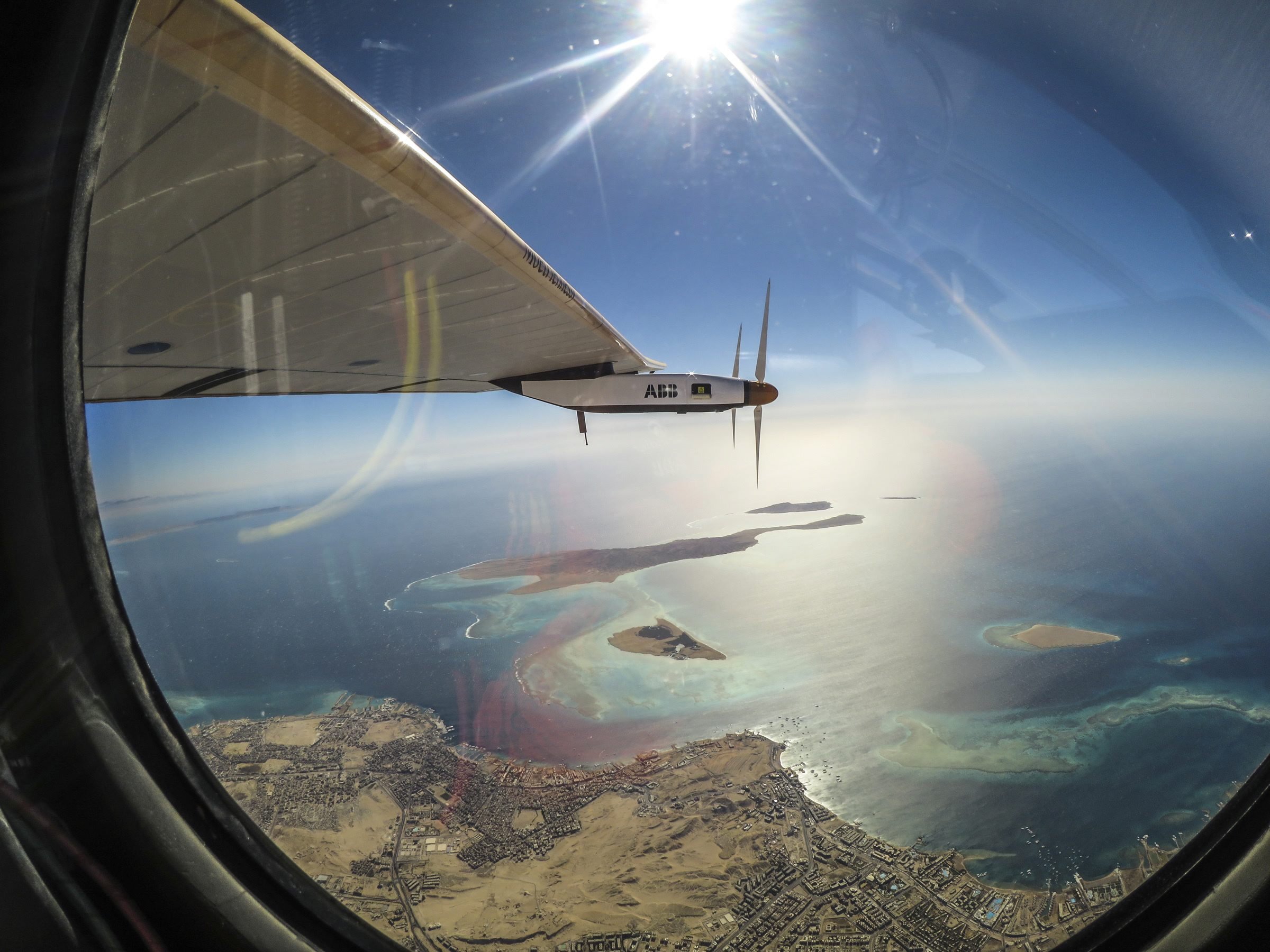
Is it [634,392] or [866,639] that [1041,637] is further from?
[634,392]

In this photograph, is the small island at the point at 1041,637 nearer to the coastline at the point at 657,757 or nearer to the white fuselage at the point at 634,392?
the coastline at the point at 657,757

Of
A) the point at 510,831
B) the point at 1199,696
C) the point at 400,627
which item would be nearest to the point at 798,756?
the point at 510,831

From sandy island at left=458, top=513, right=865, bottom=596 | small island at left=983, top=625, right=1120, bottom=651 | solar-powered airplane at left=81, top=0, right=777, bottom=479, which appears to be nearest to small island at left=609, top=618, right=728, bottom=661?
sandy island at left=458, top=513, right=865, bottom=596

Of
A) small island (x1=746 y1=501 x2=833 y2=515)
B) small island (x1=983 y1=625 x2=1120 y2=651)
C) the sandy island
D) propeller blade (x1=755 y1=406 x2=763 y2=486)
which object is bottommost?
the sandy island

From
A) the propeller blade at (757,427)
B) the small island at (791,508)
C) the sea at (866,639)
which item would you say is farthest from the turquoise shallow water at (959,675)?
the small island at (791,508)

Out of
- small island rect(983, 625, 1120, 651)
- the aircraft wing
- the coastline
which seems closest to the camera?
the aircraft wing

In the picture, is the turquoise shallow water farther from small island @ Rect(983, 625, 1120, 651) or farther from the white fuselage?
the white fuselage

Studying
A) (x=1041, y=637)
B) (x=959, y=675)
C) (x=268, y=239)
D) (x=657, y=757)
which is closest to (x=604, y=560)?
(x=657, y=757)

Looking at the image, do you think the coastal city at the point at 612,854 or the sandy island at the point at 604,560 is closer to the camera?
the coastal city at the point at 612,854

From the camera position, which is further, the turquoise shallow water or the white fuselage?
the turquoise shallow water
